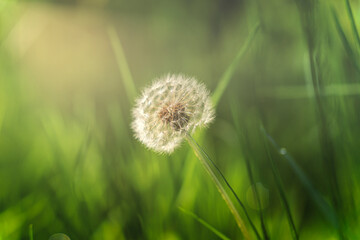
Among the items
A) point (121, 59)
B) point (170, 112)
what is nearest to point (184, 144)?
point (170, 112)

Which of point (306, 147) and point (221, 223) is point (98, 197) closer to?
point (221, 223)

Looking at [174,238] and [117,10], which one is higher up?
[117,10]

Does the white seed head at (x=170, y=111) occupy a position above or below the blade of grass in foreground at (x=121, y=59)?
below

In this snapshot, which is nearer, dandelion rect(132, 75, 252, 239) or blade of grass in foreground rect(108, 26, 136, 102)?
dandelion rect(132, 75, 252, 239)

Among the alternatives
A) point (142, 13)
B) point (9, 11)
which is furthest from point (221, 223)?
point (142, 13)

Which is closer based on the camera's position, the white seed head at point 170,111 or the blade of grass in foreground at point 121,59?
the white seed head at point 170,111

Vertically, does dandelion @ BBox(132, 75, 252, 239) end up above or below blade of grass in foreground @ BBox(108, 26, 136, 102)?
Result: below
